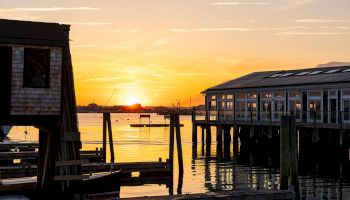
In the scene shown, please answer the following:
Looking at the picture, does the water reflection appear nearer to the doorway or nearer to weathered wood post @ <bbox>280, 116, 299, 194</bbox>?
weathered wood post @ <bbox>280, 116, 299, 194</bbox>

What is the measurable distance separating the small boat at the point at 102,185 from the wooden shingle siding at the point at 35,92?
7.82 m

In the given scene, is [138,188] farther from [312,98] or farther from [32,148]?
[312,98]

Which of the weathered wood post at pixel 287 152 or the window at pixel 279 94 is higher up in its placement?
the window at pixel 279 94

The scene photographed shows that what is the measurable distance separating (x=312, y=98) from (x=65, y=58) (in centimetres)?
3376

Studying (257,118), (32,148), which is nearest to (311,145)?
(257,118)

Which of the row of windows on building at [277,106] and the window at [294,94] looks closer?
the row of windows on building at [277,106]

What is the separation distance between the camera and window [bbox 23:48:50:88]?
21.6m

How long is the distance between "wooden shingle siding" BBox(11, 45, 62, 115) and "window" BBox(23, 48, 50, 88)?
156mm

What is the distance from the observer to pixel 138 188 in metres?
35.2

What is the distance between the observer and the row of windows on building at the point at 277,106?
4728 centimetres

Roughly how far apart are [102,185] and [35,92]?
9.68 metres

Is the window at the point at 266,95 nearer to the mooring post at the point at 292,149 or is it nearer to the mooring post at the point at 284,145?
the mooring post at the point at 292,149

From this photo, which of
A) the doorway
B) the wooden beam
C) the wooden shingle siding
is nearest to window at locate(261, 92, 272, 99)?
the wooden beam

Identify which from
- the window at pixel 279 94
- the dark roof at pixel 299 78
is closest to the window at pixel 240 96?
the dark roof at pixel 299 78
